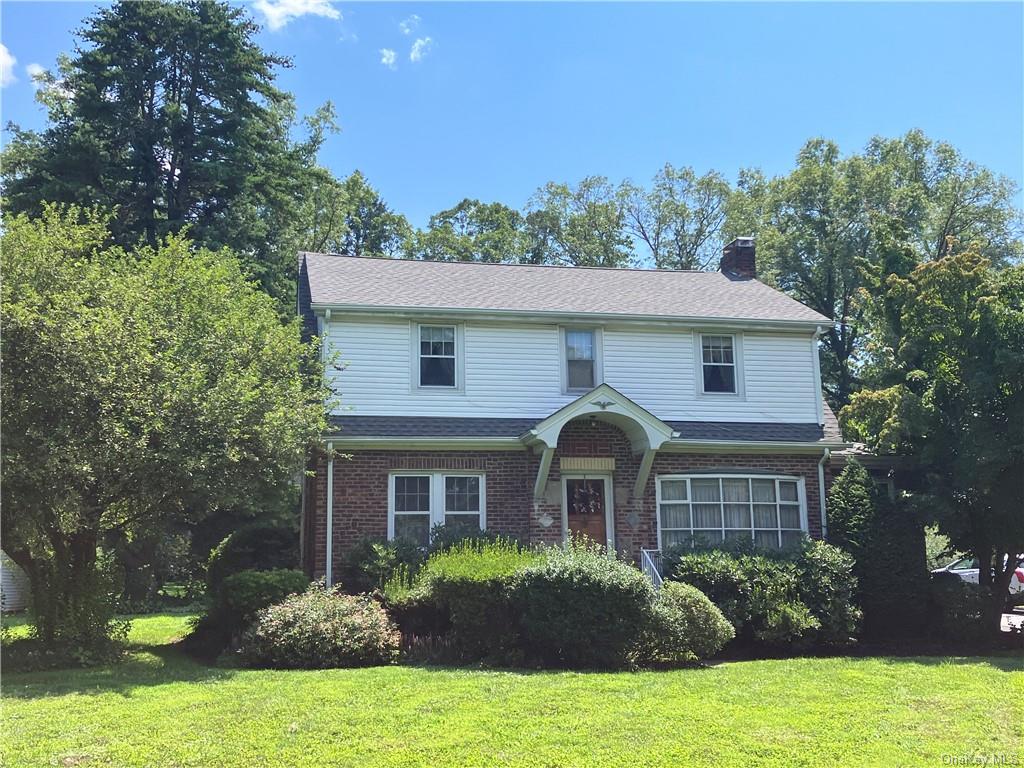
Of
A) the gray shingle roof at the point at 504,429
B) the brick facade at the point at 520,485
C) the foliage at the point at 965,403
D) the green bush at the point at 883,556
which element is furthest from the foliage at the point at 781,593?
the gray shingle roof at the point at 504,429

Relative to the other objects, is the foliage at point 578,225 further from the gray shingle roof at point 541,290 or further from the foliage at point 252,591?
the foliage at point 252,591

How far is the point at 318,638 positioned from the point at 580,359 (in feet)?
26.6

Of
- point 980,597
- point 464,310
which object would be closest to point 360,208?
point 464,310

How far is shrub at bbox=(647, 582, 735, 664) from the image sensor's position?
12.0 metres

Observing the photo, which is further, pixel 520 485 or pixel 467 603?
pixel 520 485

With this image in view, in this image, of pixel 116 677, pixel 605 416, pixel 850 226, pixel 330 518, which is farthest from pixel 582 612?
pixel 850 226

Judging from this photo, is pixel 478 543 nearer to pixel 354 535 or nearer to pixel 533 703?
pixel 354 535

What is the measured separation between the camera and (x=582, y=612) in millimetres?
11633

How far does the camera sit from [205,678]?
10.5 m

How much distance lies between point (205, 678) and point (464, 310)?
8.61 metres

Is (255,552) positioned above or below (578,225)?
below

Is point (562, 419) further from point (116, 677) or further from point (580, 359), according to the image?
point (116, 677)

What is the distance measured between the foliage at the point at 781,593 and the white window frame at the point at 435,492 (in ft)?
12.6

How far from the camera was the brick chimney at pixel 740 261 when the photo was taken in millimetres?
21969
